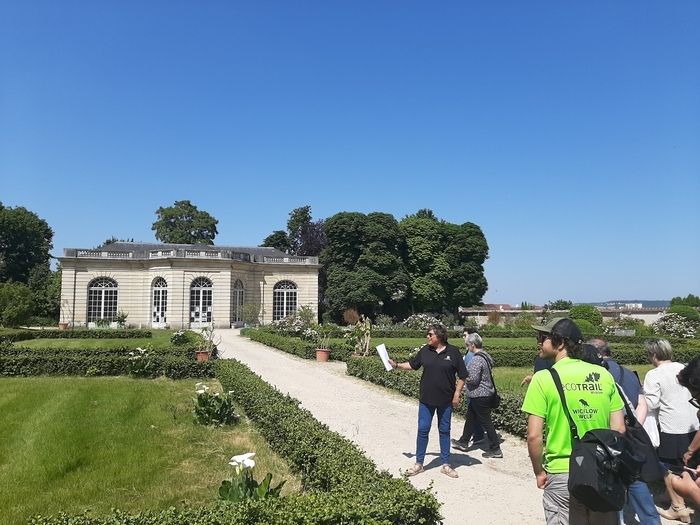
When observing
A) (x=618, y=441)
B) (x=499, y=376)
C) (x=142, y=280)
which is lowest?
(x=499, y=376)

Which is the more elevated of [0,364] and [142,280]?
[142,280]

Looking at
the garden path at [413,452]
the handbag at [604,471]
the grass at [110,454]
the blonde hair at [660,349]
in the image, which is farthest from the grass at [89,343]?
the handbag at [604,471]

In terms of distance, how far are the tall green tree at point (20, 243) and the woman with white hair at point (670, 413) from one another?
192 feet

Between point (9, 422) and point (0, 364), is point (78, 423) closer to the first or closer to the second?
point (9, 422)

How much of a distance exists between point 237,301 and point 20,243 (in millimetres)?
29798

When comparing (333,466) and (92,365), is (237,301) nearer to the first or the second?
(92,365)

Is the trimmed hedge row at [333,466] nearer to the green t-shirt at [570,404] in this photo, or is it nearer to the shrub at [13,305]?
the green t-shirt at [570,404]

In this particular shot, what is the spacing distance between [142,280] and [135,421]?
33300mm

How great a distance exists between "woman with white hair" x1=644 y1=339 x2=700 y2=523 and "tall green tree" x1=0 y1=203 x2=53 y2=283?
58.4 meters

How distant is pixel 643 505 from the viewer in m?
4.50

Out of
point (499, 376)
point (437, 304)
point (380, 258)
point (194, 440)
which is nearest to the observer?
point (194, 440)

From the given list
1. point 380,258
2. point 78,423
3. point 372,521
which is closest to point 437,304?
point 380,258

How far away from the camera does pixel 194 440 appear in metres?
7.99

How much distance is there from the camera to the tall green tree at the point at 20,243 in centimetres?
5234
